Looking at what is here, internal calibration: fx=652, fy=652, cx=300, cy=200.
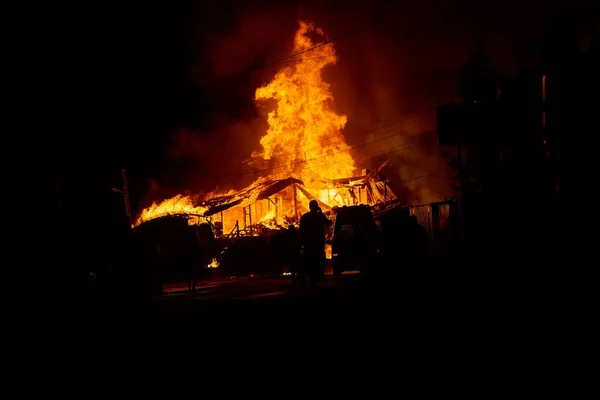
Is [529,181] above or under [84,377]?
above

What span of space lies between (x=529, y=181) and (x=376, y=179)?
29711 millimetres

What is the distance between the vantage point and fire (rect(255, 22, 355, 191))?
45656mm

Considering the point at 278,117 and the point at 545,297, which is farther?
the point at 278,117

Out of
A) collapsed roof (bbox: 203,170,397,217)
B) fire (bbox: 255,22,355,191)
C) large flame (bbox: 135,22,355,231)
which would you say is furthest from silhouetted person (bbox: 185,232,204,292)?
fire (bbox: 255,22,355,191)

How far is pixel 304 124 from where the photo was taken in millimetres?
45781

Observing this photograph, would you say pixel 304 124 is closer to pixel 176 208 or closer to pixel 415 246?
A: pixel 176 208

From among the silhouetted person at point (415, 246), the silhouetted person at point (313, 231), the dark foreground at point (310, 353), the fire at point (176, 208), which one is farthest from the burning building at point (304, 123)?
the dark foreground at point (310, 353)

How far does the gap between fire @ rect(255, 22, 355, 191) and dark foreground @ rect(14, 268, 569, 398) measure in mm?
34761

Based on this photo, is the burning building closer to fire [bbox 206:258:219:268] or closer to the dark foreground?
fire [bbox 206:258:219:268]

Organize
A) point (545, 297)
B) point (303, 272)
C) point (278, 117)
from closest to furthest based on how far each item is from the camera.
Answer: point (545, 297)
point (303, 272)
point (278, 117)

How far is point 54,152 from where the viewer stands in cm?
2111

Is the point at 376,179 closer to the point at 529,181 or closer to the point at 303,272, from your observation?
the point at 303,272

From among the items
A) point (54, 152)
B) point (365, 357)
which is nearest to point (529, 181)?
point (365, 357)

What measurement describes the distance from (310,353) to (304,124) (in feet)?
131
